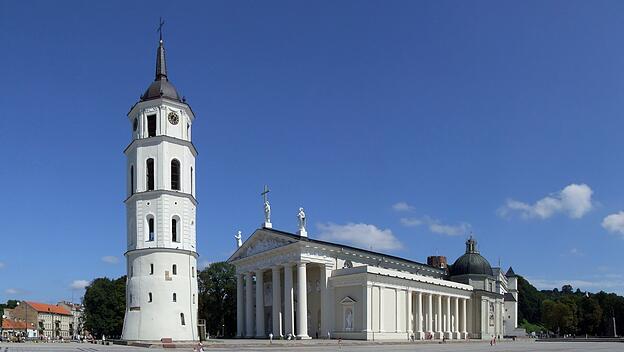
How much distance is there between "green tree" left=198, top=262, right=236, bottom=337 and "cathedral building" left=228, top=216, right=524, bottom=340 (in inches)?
482

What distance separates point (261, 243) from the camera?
72.0 metres

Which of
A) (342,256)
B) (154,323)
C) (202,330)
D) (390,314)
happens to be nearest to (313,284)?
(342,256)

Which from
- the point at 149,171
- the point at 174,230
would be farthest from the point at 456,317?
the point at 149,171

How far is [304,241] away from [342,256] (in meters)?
6.54

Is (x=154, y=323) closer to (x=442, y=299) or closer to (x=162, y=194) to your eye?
(x=162, y=194)

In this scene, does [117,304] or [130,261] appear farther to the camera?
[117,304]

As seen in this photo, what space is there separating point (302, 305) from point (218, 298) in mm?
29031

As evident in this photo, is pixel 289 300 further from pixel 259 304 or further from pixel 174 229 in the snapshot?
pixel 174 229

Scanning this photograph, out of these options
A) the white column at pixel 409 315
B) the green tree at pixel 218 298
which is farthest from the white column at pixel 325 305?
the green tree at pixel 218 298

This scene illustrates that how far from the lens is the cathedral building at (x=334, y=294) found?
63.8 meters

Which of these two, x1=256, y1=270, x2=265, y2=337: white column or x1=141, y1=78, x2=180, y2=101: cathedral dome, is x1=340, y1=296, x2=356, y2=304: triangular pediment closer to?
x1=256, y1=270, x2=265, y2=337: white column

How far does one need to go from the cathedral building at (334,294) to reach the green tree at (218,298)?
482 inches

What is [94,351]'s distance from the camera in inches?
1467

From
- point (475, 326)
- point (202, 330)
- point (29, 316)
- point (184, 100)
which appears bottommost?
point (29, 316)
